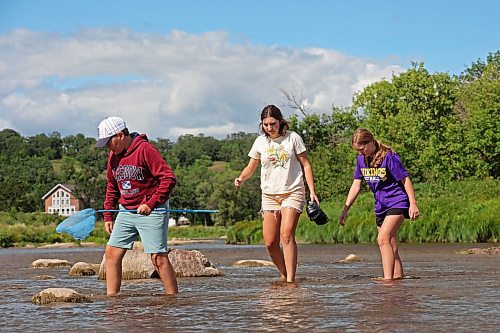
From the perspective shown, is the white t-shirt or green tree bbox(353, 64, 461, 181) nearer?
the white t-shirt

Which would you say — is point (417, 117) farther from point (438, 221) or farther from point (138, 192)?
point (138, 192)

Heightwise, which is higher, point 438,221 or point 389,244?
point 438,221

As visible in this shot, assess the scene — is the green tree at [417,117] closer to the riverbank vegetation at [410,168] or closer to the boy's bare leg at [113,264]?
the riverbank vegetation at [410,168]

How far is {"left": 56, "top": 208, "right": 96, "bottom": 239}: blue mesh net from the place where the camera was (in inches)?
355

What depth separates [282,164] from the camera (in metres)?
9.45

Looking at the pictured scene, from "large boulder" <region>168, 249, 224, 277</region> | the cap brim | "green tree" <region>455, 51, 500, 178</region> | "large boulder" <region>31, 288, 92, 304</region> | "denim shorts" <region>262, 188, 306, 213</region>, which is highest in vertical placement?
"green tree" <region>455, 51, 500, 178</region>

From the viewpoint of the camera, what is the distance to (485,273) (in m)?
10.6

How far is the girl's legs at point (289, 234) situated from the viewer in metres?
9.38

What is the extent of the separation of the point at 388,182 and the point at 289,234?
1.28 metres

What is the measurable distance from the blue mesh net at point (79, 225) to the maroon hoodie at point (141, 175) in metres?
0.95

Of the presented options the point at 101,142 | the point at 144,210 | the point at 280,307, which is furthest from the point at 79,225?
the point at 280,307

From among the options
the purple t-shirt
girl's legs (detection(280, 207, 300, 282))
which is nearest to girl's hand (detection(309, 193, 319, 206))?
girl's legs (detection(280, 207, 300, 282))

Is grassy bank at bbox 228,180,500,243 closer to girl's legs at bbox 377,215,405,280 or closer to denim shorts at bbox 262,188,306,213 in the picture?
girl's legs at bbox 377,215,405,280

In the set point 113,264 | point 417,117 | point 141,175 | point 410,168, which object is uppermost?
point 417,117
